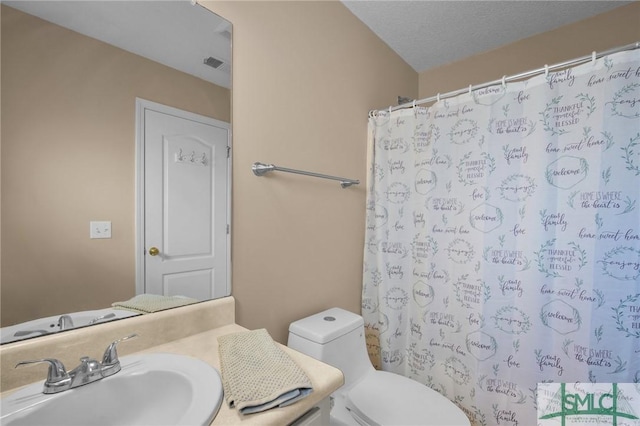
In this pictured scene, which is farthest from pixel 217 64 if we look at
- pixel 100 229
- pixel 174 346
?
pixel 174 346

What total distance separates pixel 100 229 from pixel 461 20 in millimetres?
2172

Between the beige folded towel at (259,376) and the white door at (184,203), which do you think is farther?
the white door at (184,203)

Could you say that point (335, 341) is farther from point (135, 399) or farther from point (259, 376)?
point (135, 399)

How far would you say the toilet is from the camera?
3.69 feet

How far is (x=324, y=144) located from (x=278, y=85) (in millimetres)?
377

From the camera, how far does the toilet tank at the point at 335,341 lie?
3.96 ft

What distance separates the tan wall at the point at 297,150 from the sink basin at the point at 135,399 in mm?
409

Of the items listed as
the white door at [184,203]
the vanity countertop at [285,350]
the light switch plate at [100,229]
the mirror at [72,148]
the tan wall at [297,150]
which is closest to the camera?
the vanity countertop at [285,350]

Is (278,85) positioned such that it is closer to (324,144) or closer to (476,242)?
(324,144)

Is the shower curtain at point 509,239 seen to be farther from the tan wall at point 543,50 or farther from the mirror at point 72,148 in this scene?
the mirror at point 72,148

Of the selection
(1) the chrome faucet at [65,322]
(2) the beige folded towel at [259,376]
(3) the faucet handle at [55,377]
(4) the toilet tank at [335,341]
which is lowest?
(4) the toilet tank at [335,341]

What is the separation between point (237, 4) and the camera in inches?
43.4

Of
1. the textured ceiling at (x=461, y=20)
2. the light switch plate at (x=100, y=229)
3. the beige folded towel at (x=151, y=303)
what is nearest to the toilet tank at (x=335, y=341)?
the beige folded towel at (x=151, y=303)

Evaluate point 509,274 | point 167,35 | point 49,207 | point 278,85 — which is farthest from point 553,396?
point 167,35
